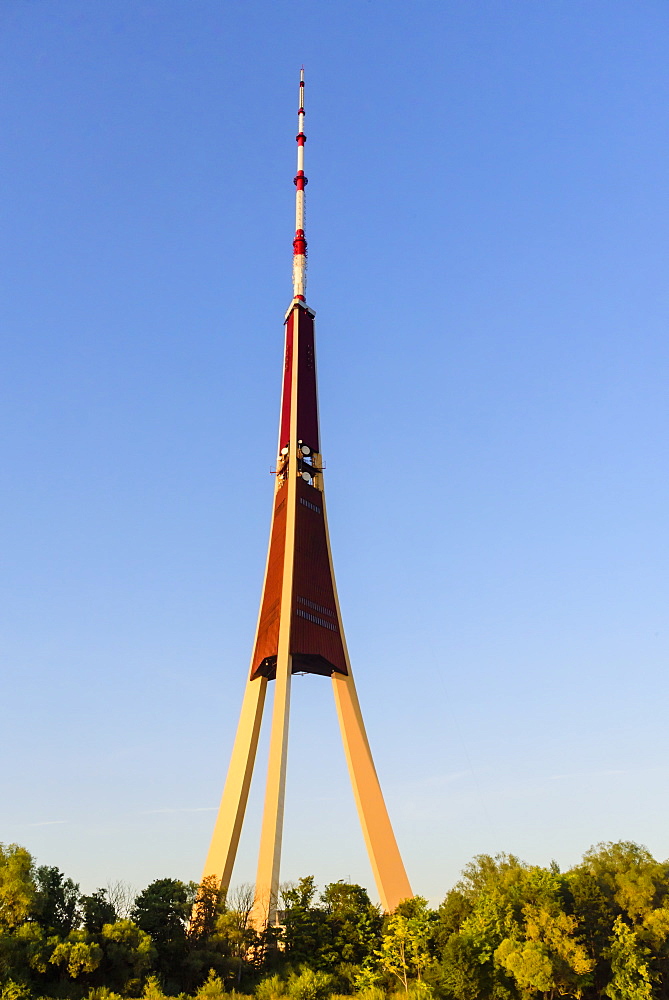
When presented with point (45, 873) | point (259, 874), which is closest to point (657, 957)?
point (259, 874)

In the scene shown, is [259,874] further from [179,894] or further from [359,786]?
[359,786]

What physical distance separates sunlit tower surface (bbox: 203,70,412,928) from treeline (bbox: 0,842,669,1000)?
2.13 meters

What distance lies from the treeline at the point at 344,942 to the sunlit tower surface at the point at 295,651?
2.13 m

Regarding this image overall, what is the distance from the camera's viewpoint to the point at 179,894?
3269 cm

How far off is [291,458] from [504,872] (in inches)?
865

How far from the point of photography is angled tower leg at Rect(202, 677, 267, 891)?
1470 inches

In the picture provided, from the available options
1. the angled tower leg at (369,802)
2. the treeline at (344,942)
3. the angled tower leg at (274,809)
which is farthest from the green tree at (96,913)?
the angled tower leg at (369,802)

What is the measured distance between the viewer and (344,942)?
3369 centimetres

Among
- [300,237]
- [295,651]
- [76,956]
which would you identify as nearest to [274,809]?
[295,651]

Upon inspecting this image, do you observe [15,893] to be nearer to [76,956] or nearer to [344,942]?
[76,956]

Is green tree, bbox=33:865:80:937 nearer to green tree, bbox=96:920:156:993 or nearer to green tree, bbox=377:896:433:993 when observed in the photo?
green tree, bbox=96:920:156:993

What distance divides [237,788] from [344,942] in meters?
8.22

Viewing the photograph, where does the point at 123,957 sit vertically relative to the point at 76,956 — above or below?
Result: below

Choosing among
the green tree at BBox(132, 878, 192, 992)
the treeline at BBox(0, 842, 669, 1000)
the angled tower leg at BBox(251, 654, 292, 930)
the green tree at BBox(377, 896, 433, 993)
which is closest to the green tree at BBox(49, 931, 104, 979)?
the treeline at BBox(0, 842, 669, 1000)
